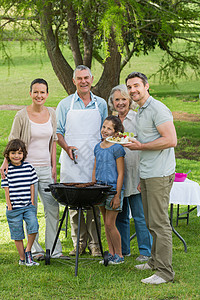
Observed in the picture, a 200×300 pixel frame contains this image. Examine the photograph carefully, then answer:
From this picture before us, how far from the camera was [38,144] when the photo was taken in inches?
194

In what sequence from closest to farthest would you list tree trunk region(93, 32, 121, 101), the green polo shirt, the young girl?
the green polo shirt, the young girl, tree trunk region(93, 32, 121, 101)

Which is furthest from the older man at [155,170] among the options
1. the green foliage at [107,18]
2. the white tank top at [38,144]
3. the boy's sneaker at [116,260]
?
the green foliage at [107,18]

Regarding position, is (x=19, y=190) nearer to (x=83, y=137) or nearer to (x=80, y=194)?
(x=80, y=194)

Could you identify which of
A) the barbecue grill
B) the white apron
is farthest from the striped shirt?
the white apron

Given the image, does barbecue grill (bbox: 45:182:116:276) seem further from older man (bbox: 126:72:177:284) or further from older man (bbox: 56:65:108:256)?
older man (bbox: 56:65:108:256)

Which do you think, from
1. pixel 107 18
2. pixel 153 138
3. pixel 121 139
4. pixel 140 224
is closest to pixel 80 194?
pixel 121 139

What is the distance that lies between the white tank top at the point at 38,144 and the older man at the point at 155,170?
1.06 m

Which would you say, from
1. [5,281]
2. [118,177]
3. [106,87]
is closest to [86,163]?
[118,177]

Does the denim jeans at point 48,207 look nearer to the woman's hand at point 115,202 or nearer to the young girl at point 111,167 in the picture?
the young girl at point 111,167

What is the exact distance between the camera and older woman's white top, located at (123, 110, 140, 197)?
510 cm

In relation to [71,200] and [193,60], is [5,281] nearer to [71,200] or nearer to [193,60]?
[71,200]

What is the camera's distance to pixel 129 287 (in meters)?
4.22

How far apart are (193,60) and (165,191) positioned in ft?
26.1

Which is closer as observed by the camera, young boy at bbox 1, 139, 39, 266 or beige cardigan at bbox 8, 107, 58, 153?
young boy at bbox 1, 139, 39, 266
